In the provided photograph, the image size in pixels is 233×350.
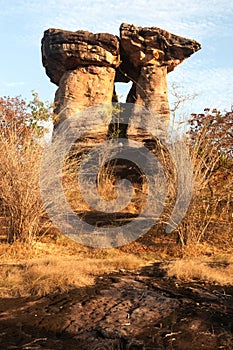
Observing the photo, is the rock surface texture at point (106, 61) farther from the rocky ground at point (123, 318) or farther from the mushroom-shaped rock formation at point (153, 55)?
the rocky ground at point (123, 318)

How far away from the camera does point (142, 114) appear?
1390 centimetres

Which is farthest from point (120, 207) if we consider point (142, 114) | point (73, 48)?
point (73, 48)

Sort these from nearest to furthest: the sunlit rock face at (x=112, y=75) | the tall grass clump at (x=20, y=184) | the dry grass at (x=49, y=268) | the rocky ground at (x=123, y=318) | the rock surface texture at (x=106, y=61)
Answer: the rocky ground at (x=123, y=318) < the dry grass at (x=49, y=268) < the tall grass clump at (x=20, y=184) < the sunlit rock face at (x=112, y=75) < the rock surface texture at (x=106, y=61)

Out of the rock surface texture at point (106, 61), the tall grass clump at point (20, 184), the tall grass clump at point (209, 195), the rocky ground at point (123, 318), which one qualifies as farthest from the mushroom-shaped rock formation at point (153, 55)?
the rocky ground at point (123, 318)

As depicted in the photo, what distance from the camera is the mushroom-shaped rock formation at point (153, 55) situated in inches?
554

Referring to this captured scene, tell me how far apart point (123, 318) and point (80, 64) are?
1164cm

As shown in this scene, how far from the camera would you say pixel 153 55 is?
14359 millimetres

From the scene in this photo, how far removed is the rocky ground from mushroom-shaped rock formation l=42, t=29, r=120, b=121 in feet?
31.6

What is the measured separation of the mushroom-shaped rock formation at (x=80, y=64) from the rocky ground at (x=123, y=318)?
9.63 meters

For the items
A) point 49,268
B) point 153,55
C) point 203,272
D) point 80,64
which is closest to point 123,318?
point 49,268

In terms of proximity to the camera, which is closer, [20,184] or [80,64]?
[20,184]

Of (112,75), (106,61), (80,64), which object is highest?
(106,61)

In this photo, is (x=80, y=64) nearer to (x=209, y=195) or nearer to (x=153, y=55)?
(x=153, y=55)

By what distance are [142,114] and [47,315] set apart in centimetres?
1092
